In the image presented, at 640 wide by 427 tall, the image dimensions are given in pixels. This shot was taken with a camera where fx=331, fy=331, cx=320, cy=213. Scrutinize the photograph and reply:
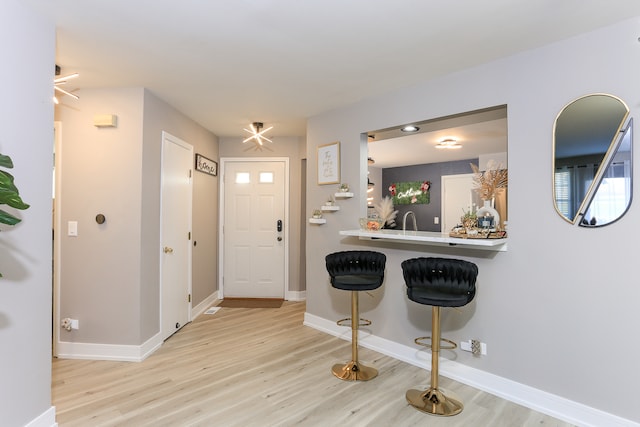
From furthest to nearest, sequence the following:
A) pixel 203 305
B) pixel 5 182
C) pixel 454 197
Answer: pixel 454 197 → pixel 203 305 → pixel 5 182

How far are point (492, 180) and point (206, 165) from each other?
3.50 m

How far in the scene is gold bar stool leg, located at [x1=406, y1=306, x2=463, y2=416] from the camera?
88.4 inches

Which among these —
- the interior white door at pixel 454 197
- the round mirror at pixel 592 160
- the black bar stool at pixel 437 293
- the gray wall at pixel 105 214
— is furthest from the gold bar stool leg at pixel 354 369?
the interior white door at pixel 454 197

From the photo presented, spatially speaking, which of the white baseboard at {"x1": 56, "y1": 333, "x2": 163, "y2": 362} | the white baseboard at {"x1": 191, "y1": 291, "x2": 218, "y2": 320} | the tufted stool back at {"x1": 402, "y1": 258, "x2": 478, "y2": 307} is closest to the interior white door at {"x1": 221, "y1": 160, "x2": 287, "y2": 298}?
the white baseboard at {"x1": 191, "y1": 291, "x2": 218, "y2": 320}

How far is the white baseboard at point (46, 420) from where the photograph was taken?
1881mm

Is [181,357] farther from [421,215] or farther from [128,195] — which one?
[421,215]

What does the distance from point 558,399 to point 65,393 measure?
3.43 metres

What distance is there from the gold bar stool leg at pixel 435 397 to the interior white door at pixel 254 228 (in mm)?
2955

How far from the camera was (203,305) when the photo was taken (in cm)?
450

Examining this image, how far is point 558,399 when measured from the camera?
219 cm

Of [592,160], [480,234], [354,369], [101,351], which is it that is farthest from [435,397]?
[101,351]

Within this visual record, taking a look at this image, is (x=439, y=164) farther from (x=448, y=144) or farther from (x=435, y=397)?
(x=435, y=397)

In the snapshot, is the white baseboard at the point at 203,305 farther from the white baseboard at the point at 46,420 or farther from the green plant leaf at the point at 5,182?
the green plant leaf at the point at 5,182

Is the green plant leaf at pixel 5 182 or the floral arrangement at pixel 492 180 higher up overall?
the floral arrangement at pixel 492 180
